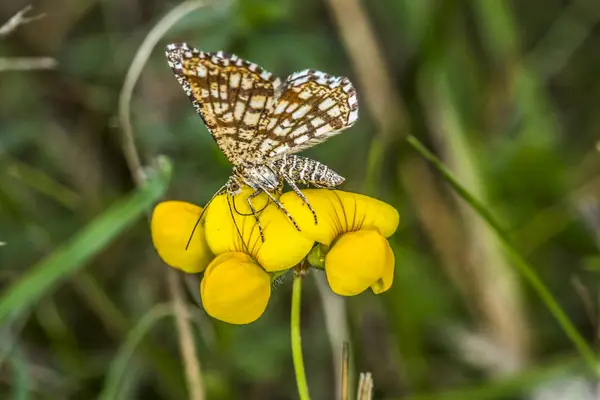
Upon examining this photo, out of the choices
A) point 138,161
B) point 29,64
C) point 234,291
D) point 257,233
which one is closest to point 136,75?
point 138,161

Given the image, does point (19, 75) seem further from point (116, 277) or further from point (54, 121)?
point (116, 277)

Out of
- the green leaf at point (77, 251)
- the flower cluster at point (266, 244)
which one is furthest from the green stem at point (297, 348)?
the green leaf at point (77, 251)

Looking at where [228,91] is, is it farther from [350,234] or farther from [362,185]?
[362,185]

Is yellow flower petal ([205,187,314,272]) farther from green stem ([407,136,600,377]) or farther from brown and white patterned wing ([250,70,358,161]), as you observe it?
green stem ([407,136,600,377])

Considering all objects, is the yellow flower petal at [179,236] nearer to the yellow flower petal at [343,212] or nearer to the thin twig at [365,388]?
the yellow flower petal at [343,212]

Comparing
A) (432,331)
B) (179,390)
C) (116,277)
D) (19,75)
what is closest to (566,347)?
(432,331)

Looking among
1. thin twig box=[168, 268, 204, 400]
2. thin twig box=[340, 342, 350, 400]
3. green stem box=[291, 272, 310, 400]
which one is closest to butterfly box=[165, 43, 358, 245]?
green stem box=[291, 272, 310, 400]
